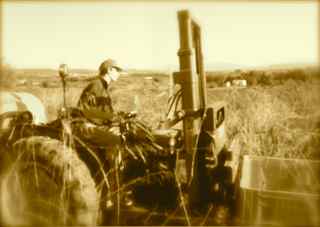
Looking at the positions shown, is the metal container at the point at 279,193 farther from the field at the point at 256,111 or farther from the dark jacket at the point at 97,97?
the dark jacket at the point at 97,97

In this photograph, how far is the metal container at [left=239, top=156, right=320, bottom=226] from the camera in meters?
2.40

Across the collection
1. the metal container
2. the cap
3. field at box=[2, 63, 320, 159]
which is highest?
the cap

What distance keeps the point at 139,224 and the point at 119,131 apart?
34.2 inches

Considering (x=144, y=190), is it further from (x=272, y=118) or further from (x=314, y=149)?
(x=272, y=118)

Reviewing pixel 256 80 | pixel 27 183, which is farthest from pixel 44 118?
pixel 256 80

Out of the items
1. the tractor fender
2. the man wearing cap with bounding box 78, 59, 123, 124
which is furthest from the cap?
the tractor fender

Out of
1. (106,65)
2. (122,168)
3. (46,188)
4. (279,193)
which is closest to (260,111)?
(106,65)

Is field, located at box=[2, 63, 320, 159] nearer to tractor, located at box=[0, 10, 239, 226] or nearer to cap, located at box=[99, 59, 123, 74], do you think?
cap, located at box=[99, 59, 123, 74]

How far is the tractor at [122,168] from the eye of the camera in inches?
108

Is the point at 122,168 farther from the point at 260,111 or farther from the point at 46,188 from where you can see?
the point at 260,111

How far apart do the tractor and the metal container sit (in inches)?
11.0

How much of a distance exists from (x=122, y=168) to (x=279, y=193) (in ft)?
4.46

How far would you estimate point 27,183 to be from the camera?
2.89m

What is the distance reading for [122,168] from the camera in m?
3.12
